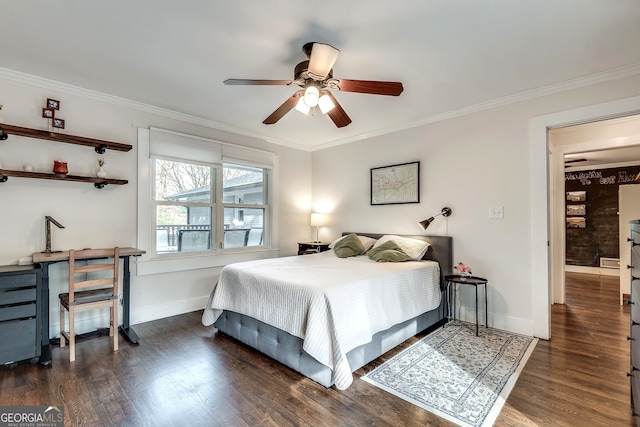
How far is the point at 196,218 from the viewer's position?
392 cm

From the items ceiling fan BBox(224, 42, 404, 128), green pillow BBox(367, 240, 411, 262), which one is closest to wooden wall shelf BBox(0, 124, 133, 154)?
ceiling fan BBox(224, 42, 404, 128)

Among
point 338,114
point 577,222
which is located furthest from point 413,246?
point 577,222

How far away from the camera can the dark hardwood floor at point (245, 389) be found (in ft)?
5.71

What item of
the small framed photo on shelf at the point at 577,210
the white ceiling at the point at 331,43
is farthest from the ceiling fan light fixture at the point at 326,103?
the small framed photo on shelf at the point at 577,210

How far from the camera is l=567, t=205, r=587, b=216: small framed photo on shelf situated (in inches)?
258

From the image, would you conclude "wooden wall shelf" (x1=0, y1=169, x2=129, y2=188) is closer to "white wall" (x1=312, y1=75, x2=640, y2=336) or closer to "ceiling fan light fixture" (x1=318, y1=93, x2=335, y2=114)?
"ceiling fan light fixture" (x1=318, y1=93, x2=335, y2=114)

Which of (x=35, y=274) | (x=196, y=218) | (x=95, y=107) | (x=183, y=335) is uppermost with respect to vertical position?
(x=95, y=107)

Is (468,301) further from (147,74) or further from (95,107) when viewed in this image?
(95,107)

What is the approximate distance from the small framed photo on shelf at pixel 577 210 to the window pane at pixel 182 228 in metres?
7.50

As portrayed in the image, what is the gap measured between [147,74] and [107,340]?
2.46 m

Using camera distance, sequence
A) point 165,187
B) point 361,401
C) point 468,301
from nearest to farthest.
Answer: point 361,401 → point 468,301 → point 165,187

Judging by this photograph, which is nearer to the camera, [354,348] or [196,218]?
[354,348]

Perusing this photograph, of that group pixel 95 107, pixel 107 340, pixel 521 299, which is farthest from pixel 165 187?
pixel 521 299

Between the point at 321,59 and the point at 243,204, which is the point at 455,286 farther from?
the point at 243,204
